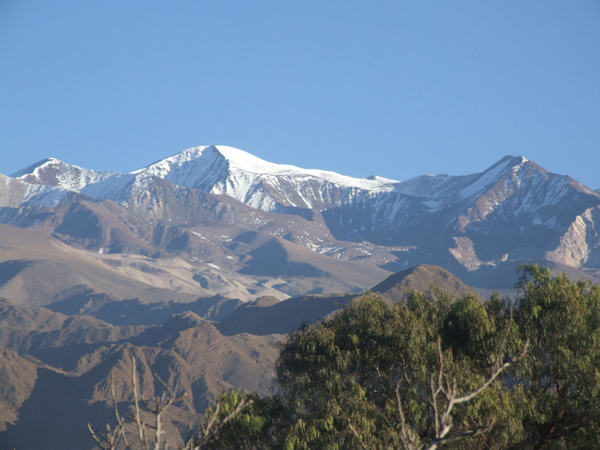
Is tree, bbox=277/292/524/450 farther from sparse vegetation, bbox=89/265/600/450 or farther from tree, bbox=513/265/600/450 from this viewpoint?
tree, bbox=513/265/600/450

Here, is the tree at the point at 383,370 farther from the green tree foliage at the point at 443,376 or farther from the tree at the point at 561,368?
the tree at the point at 561,368

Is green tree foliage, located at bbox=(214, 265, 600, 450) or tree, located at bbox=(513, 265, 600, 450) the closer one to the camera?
green tree foliage, located at bbox=(214, 265, 600, 450)

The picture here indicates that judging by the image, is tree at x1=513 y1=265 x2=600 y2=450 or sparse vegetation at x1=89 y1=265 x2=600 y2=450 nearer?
sparse vegetation at x1=89 y1=265 x2=600 y2=450

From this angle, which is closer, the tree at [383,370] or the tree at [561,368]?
the tree at [383,370]

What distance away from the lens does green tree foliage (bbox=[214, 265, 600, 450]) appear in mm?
22109

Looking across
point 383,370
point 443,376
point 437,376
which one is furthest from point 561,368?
point 383,370

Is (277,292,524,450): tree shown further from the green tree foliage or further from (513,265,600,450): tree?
(513,265,600,450): tree

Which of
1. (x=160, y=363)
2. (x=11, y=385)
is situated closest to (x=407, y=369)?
(x=11, y=385)

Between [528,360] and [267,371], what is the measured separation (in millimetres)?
108920

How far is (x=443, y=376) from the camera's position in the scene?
787 inches

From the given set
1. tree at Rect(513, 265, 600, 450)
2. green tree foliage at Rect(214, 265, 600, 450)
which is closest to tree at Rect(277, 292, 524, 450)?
green tree foliage at Rect(214, 265, 600, 450)

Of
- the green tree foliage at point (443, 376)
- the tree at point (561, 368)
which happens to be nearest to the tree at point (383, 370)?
the green tree foliage at point (443, 376)

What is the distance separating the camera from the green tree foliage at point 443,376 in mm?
22109

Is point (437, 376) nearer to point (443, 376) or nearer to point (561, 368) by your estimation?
point (443, 376)
